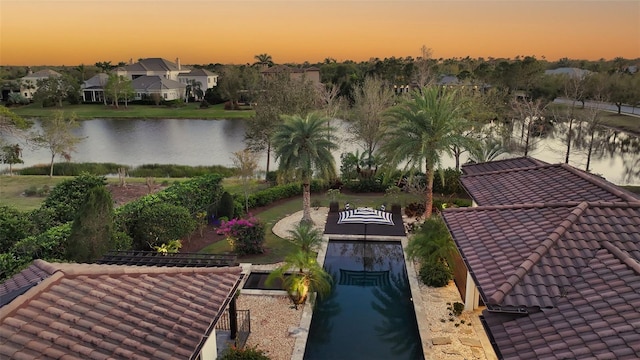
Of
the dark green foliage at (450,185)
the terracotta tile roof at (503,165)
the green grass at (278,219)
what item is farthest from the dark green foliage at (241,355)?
the dark green foliage at (450,185)

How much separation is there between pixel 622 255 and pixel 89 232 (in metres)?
13.6

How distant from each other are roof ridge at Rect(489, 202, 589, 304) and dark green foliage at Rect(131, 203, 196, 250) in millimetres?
12990

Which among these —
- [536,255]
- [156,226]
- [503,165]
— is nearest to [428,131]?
[503,165]

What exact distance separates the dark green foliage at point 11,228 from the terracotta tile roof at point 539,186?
53.0 ft

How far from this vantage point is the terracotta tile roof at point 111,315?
614cm

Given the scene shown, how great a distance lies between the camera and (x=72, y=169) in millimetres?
34125

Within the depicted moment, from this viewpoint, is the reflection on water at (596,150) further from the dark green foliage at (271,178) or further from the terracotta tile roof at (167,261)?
the terracotta tile roof at (167,261)

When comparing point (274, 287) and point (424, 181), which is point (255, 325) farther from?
point (424, 181)

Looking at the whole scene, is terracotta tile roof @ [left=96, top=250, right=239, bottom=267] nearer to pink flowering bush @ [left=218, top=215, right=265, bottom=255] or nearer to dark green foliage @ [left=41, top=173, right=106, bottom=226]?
pink flowering bush @ [left=218, top=215, right=265, bottom=255]

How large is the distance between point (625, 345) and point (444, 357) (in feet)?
17.4

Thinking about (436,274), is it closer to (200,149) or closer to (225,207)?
(225,207)

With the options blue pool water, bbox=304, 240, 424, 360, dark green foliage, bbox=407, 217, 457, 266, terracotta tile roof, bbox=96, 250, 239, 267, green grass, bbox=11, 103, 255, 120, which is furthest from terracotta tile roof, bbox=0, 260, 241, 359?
green grass, bbox=11, 103, 255, 120

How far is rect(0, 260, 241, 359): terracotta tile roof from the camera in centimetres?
614

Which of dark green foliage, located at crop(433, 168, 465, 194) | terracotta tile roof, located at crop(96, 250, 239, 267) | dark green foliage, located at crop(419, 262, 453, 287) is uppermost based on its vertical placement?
terracotta tile roof, located at crop(96, 250, 239, 267)
